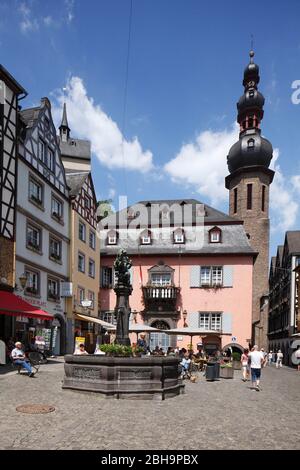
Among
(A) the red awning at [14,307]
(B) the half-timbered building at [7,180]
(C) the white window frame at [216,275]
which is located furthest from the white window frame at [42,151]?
(C) the white window frame at [216,275]

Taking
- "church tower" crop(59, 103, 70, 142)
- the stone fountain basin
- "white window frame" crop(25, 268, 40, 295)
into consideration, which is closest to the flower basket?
the stone fountain basin

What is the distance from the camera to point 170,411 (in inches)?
416

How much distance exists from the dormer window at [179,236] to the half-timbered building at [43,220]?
12.5 meters

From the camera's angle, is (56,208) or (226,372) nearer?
(226,372)

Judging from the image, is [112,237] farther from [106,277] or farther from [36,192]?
[36,192]

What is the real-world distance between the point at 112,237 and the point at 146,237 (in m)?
3.39

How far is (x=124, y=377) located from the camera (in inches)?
488

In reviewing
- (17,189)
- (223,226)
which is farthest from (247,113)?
(17,189)

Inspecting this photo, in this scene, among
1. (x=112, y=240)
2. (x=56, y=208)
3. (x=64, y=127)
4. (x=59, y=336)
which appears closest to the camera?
(x=59, y=336)

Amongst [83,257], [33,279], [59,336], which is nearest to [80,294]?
[83,257]

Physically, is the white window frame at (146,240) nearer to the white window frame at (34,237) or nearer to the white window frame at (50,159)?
the white window frame at (50,159)

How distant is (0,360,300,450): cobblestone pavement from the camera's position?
747cm

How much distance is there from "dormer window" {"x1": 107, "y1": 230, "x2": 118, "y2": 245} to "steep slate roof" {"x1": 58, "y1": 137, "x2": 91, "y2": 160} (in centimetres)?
1657

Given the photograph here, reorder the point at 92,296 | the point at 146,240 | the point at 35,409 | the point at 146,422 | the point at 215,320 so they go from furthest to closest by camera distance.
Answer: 1. the point at 146,240
2. the point at 215,320
3. the point at 92,296
4. the point at 35,409
5. the point at 146,422
